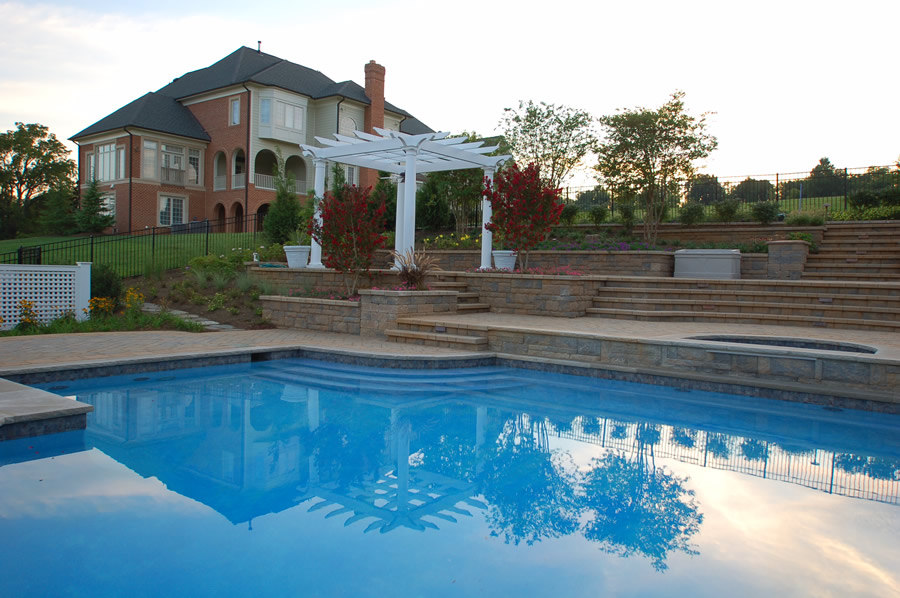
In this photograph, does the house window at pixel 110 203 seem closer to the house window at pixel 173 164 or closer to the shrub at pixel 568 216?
the house window at pixel 173 164

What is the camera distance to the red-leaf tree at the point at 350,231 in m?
10.6

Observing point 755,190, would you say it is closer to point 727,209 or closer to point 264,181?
point 727,209

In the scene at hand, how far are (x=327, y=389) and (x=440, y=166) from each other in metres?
7.44

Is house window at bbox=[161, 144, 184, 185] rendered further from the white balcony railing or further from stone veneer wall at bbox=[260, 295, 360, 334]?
stone veneer wall at bbox=[260, 295, 360, 334]

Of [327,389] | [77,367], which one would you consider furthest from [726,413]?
[77,367]

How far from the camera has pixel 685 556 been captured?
309cm

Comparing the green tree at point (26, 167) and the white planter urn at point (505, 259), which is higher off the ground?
the green tree at point (26, 167)

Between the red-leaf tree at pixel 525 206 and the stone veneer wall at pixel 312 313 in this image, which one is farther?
the red-leaf tree at pixel 525 206

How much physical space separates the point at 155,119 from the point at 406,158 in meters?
20.9

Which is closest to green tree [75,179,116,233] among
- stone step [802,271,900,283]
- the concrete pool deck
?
the concrete pool deck

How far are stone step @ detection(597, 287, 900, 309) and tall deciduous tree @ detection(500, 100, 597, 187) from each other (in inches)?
380

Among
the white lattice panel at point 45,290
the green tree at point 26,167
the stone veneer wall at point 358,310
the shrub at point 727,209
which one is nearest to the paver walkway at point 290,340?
the stone veneer wall at point 358,310

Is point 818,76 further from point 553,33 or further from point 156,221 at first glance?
point 156,221

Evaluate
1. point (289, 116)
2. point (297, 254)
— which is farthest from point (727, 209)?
point (289, 116)
